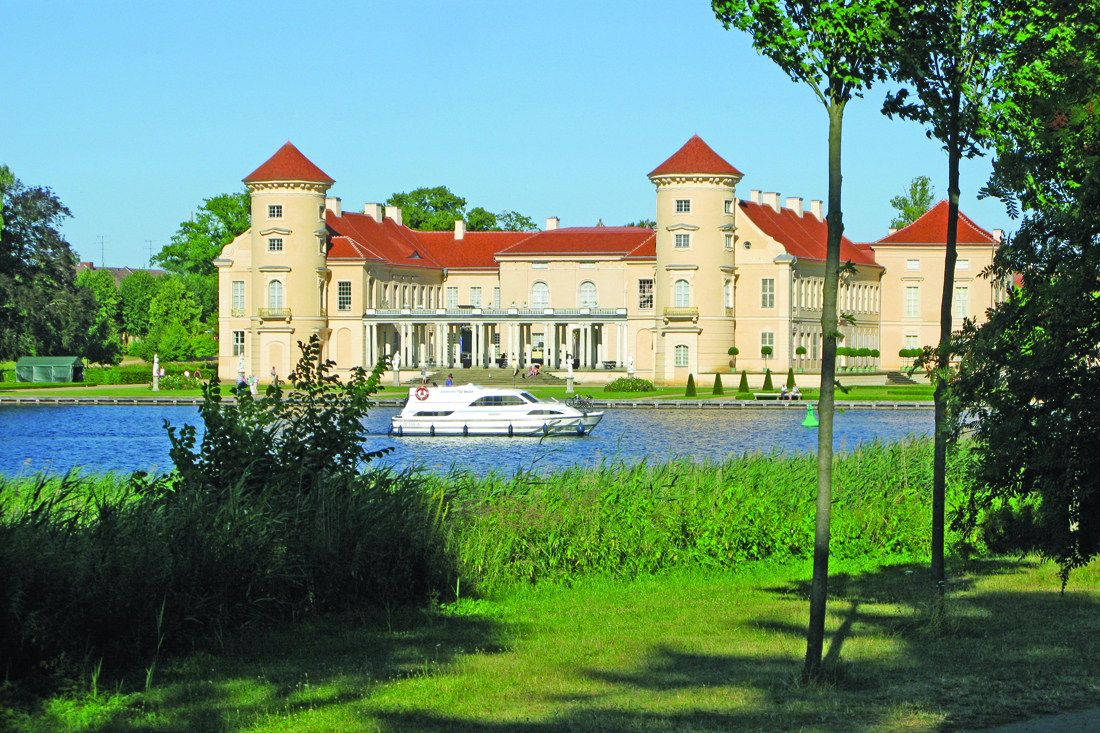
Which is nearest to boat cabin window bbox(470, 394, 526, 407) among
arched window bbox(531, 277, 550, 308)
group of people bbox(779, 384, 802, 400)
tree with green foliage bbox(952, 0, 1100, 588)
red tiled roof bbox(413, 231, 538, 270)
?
group of people bbox(779, 384, 802, 400)

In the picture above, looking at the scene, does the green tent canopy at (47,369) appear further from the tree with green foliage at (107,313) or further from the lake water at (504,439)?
the lake water at (504,439)

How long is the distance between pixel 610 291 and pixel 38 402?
35157 mm

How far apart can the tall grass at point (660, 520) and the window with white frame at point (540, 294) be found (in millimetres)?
63933

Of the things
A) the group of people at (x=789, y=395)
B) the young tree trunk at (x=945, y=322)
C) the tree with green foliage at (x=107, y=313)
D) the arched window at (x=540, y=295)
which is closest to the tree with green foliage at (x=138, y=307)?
the tree with green foliage at (x=107, y=313)

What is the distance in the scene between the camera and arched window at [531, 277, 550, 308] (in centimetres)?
8088

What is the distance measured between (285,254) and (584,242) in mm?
19021

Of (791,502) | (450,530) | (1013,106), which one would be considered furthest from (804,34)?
(791,502)

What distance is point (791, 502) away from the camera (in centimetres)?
1530

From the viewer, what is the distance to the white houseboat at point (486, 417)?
46750 mm

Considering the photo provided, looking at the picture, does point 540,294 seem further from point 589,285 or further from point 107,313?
point 107,313

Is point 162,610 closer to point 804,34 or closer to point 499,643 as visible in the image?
point 499,643

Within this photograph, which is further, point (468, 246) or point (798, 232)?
point (468, 246)

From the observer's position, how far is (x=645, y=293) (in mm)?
78438

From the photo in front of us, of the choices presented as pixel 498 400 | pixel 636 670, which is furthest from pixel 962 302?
pixel 636 670
